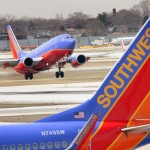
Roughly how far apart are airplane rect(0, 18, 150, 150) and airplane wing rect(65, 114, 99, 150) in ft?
3.30

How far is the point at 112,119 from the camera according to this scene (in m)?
16.2

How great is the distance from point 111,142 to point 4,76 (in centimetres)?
6287

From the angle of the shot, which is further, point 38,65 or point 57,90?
point 38,65

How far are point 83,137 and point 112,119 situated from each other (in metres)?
2.49

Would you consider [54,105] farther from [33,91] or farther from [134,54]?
[134,54]

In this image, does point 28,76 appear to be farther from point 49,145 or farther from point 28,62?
point 49,145

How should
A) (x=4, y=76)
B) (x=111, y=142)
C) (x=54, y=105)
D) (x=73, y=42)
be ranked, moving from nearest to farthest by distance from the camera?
(x=111, y=142), (x=54, y=105), (x=73, y=42), (x=4, y=76)

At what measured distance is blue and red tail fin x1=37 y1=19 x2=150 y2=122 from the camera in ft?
52.6

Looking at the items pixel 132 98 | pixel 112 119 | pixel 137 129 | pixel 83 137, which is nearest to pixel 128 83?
pixel 132 98

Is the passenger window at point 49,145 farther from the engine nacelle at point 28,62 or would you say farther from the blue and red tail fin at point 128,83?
the engine nacelle at point 28,62

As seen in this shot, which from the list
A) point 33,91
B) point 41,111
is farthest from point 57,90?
point 41,111

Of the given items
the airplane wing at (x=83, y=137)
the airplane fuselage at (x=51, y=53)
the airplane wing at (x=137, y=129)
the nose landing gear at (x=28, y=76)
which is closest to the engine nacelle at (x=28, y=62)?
the airplane fuselage at (x=51, y=53)

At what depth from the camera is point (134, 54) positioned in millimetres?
16047

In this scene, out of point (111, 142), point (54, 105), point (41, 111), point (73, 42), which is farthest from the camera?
point (73, 42)
